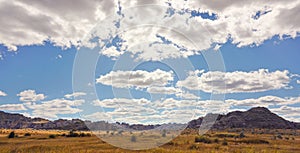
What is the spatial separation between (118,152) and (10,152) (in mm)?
10135

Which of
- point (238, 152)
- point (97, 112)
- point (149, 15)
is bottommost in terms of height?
point (238, 152)

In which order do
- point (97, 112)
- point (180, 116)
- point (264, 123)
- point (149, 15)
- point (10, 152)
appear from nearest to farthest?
point (10, 152)
point (97, 112)
point (149, 15)
point (180, 116)
point (264, 123)

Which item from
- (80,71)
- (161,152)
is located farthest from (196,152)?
(80,71)

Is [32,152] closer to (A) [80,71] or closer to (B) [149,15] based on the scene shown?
(A) [80,71]

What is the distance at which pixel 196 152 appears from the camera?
3191 centimetres

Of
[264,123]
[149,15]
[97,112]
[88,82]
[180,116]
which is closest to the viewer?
[88,82]

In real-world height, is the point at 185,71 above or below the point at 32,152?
above

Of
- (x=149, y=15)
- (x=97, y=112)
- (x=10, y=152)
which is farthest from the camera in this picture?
(x=149, y=15)

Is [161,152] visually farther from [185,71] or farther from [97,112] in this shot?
[185,71]

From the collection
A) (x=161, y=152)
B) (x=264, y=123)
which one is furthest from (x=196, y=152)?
(x=264, y=123)

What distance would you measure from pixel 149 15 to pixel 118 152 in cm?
1692

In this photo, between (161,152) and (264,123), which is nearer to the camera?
(161,152)

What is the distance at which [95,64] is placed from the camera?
112 feet

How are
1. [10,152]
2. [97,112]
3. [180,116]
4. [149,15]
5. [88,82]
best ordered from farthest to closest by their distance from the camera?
[180,116]
[149,15]
[97,112]
[88,82]
[10,152]
